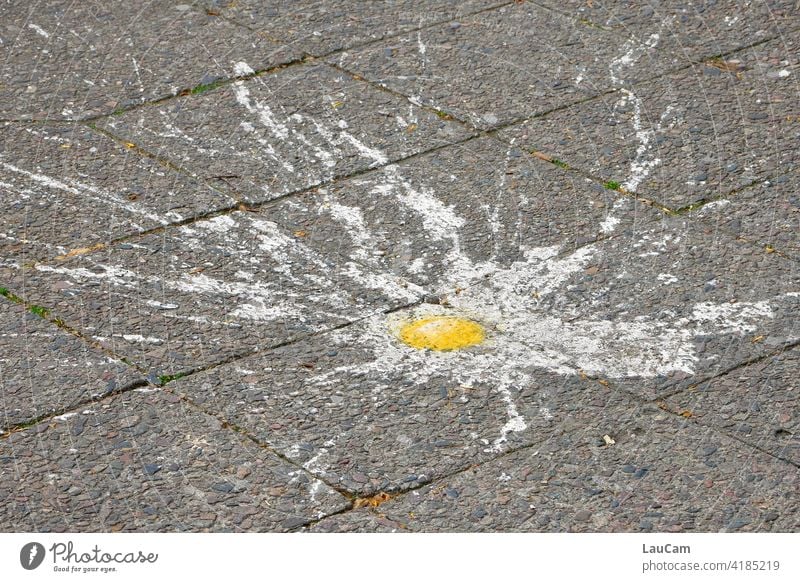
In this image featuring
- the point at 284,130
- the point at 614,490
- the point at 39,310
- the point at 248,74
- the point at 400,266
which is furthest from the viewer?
the point at 248,74

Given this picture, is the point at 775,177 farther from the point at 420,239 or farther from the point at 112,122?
the point at 112,122

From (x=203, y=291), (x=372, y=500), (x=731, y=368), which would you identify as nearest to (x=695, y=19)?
(x=731, y=368)

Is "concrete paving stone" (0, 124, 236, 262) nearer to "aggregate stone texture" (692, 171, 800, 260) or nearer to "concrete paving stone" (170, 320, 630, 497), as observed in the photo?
"concrete paving stone" (170, 320, 630, 497)

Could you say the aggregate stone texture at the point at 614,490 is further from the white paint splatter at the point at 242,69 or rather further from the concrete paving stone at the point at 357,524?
the white paint splatter at the point at 242,69

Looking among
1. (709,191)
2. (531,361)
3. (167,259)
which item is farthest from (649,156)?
(167,259)

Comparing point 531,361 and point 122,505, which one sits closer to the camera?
point 122,505

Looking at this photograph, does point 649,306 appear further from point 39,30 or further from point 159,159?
point 39,30
